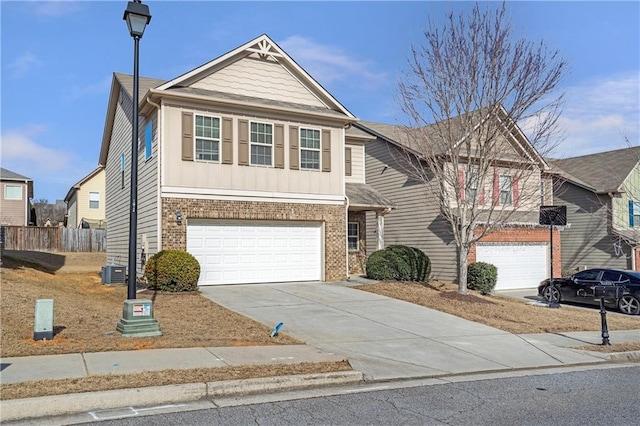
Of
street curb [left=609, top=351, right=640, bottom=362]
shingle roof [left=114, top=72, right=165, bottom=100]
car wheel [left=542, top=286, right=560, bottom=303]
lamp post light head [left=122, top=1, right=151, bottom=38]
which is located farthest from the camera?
shingle roof [left=114, top=72, right=165, bottom=100]

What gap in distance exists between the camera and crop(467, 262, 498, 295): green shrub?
22.3 meters

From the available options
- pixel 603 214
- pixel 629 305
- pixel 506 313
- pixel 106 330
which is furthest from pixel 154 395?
pixel 603 214

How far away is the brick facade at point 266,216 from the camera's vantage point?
58.0ft

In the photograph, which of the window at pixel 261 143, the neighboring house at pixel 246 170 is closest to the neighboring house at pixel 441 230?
the neighboring house at pixel 246 170

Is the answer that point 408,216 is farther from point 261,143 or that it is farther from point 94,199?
point 94,199

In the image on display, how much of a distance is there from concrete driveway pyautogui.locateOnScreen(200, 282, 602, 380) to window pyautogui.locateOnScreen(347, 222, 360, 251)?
705cm

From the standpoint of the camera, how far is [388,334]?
486 inches

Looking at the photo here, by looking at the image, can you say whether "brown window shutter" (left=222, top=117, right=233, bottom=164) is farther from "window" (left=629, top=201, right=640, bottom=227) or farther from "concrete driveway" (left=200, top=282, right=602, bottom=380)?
"window" (left=629, top=201, right=640, bottom=227)

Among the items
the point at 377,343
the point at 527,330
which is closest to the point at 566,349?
the point at 527,330

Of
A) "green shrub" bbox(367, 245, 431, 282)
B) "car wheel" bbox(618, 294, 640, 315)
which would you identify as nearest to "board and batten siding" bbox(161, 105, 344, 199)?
"green shrub" bbox(367, 245, 431, 282)

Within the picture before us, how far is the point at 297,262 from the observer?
795 inches

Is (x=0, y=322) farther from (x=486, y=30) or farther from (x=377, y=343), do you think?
(x=486, y=30)

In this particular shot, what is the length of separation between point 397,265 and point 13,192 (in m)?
40.2

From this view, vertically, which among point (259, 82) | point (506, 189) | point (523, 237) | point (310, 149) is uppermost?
point (259, 82)
